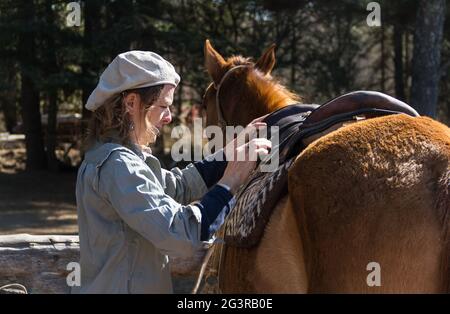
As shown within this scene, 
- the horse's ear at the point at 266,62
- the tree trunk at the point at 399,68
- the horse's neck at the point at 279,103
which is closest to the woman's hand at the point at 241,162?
the horse's neck at the point at 279,103

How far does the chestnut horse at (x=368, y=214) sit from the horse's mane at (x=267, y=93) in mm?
1499

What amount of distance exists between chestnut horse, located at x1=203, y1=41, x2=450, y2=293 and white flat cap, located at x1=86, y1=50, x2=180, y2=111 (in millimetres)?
639

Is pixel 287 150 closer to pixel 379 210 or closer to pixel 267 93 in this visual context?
pixel 379 210

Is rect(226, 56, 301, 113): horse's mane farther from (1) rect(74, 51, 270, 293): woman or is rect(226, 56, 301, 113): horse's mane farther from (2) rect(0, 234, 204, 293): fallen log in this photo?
(1) rect(74, 51, 270, 293): woman

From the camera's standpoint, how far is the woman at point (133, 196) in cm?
212

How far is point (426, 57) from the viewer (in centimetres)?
950

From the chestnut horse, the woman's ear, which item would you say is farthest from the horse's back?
the woman's ear

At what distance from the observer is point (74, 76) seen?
1152 cm

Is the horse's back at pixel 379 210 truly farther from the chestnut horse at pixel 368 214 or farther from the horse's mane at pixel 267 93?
the horse's mane at pixel 267 93

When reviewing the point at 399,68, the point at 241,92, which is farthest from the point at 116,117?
the point at 399,68

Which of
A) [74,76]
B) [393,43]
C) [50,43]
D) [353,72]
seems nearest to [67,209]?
[74,76]

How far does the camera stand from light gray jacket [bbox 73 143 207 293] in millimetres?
2115

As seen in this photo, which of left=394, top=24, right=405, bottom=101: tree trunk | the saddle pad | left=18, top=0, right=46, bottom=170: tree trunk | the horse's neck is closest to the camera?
the saddle pad
